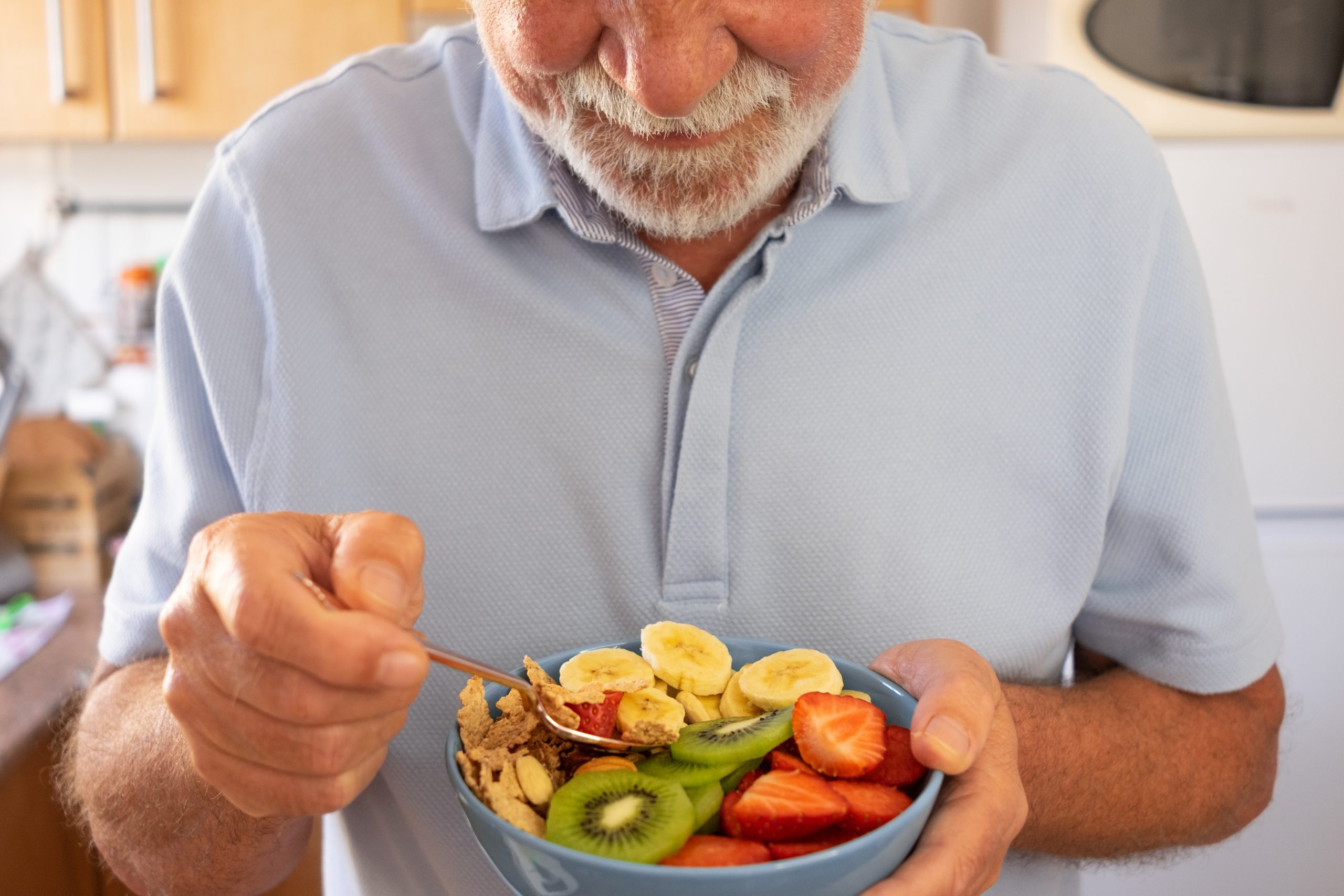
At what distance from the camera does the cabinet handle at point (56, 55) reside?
80.4 inches

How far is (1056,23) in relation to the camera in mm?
1769

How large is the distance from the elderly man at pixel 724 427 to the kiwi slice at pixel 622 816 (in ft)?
0.91

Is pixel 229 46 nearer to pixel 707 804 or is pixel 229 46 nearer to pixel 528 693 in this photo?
pixel 528 693

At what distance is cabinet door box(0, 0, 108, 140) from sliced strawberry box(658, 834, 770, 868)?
210 centimetres

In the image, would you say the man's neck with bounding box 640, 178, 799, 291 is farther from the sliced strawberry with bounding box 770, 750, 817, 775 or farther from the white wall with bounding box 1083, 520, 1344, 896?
the white wall with bounding box 1083, 520, 1344, 896

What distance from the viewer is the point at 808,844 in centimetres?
56

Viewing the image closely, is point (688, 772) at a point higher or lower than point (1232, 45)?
lower

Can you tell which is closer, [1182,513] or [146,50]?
[1182,513]

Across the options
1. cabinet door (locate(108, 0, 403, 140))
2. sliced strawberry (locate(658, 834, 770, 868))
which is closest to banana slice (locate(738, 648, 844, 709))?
sliced strawberry (locate(658, 834, 770, 868))

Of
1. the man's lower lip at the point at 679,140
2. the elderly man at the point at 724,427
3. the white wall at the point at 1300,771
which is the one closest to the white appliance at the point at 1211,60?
the white wall at the point at 1300,771

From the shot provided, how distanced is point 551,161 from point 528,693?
467 millimetres

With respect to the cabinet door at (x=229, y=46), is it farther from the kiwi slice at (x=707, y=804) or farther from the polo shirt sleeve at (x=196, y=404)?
the kiwi slice at (x=707, y=804)

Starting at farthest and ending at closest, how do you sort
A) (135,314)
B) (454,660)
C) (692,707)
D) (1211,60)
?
(135,314), (1211,60), (692,707), (454,660)

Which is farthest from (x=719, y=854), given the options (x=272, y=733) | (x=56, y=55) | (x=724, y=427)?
(x=56, y=55)
